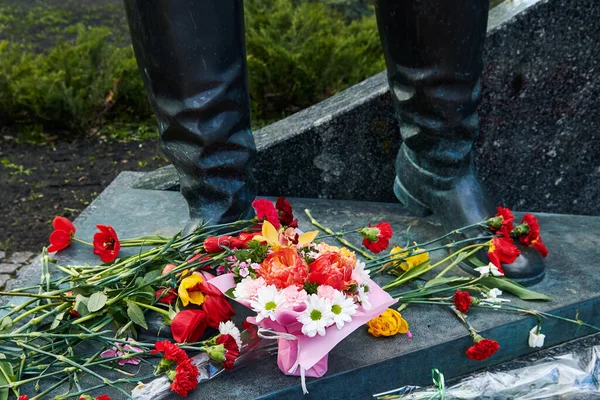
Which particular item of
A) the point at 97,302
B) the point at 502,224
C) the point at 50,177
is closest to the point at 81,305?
the point at 97,302

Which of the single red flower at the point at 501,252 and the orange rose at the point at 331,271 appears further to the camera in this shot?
the single red flower at the point at 501,252

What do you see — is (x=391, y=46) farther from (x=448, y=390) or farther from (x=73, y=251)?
(x=73, y=251)

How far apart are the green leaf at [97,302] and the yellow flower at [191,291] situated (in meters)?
0.17

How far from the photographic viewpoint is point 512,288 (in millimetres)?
1930

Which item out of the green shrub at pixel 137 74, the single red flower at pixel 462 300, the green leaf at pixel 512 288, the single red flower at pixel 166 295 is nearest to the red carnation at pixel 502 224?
the green leaf at pixel 512 288

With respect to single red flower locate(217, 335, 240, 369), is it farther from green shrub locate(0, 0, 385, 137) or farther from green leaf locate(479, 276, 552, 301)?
green shrub locate(0, 0, 385, 137)

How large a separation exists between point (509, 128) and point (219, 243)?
50.2 inches

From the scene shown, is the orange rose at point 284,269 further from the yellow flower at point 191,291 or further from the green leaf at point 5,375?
the green leaf at point 5,375

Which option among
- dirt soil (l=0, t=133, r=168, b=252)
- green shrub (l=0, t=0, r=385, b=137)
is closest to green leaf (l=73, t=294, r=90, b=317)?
dirt soil (l=0, t=133, r=168, b=252)

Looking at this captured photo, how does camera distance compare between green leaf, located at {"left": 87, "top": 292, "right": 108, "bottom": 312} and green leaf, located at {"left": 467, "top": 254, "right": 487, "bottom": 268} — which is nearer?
green leaf, located at {"left": 87, "top": 292, "right": 108, "bottom": 312}

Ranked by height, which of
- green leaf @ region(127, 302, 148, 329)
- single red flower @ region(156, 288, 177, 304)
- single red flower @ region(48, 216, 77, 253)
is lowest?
single red flower @ region(48, 216, 77, 253)

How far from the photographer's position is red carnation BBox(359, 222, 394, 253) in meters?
1.83

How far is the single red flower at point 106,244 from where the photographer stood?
1992 millimetres

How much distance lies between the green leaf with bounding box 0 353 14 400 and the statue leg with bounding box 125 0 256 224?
0.60 meters
